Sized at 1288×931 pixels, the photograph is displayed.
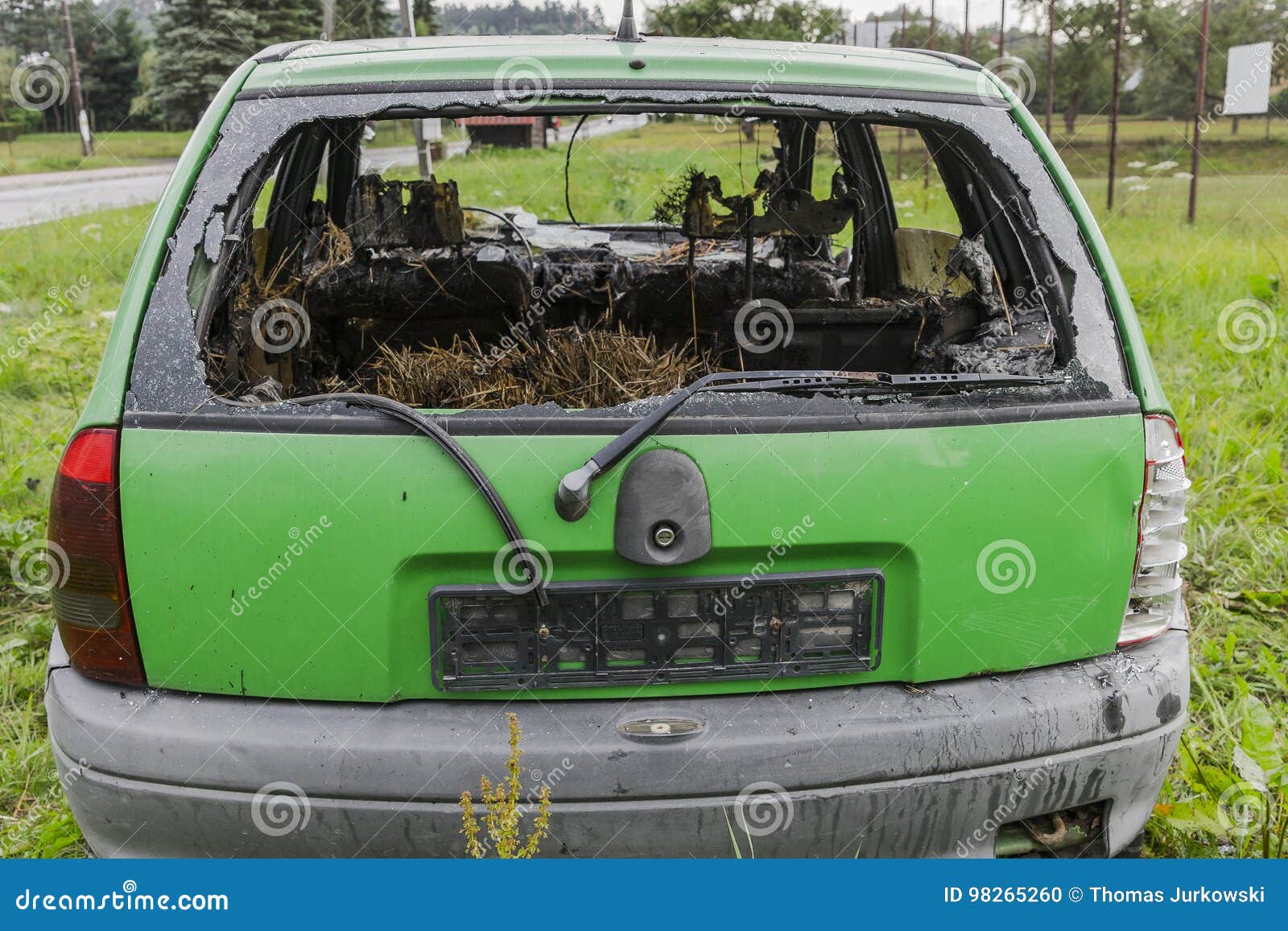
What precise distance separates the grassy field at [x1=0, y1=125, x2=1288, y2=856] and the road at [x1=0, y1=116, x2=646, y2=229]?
4357 mm

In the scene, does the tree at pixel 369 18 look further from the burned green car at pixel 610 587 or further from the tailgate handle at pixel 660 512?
the tailgate handle at pixel 660 512

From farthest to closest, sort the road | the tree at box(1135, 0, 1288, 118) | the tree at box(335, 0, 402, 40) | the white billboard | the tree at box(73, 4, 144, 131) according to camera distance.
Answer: the tree at box(73, 4, 144, 131) < the tree at box(335, 0, 402, 40) < the tree at box(1135, 0, 1288, 118) < the road < the white billboard

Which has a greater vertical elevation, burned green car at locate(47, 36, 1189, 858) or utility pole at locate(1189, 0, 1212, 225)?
utility pole at locate(1189, 0, 1212, 225)

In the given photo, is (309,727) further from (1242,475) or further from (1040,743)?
(1242,475)

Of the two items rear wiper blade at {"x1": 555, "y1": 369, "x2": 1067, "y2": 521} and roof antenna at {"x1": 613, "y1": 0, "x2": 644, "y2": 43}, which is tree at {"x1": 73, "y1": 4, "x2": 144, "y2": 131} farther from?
rear wiper blade at {"x1": 555, "y1": 369, "x2": 1067, "y2": 521}

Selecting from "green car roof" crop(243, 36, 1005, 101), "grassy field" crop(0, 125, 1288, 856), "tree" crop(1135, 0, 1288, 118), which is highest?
"tree" crop(1135, 0, 1288, 118)

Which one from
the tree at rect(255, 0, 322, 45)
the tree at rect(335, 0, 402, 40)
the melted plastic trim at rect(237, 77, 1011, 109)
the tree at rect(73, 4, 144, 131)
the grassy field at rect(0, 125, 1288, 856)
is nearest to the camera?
the melted plastic trim at rect(237, 77, 1011, 109)

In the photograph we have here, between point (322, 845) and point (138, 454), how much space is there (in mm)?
661

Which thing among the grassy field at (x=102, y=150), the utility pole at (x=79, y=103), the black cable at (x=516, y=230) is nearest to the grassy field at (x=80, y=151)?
the grassy field at (x=102, y=150)

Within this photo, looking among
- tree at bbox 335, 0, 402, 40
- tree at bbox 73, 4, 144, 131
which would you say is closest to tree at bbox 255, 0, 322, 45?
tree at bbox 335, 0, 402, 40

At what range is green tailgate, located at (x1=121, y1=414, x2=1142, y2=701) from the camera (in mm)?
1587

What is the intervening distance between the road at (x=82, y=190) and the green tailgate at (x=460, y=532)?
32.9 feet

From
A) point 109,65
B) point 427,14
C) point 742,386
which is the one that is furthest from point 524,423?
point 109,65

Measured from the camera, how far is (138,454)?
1.61 m
